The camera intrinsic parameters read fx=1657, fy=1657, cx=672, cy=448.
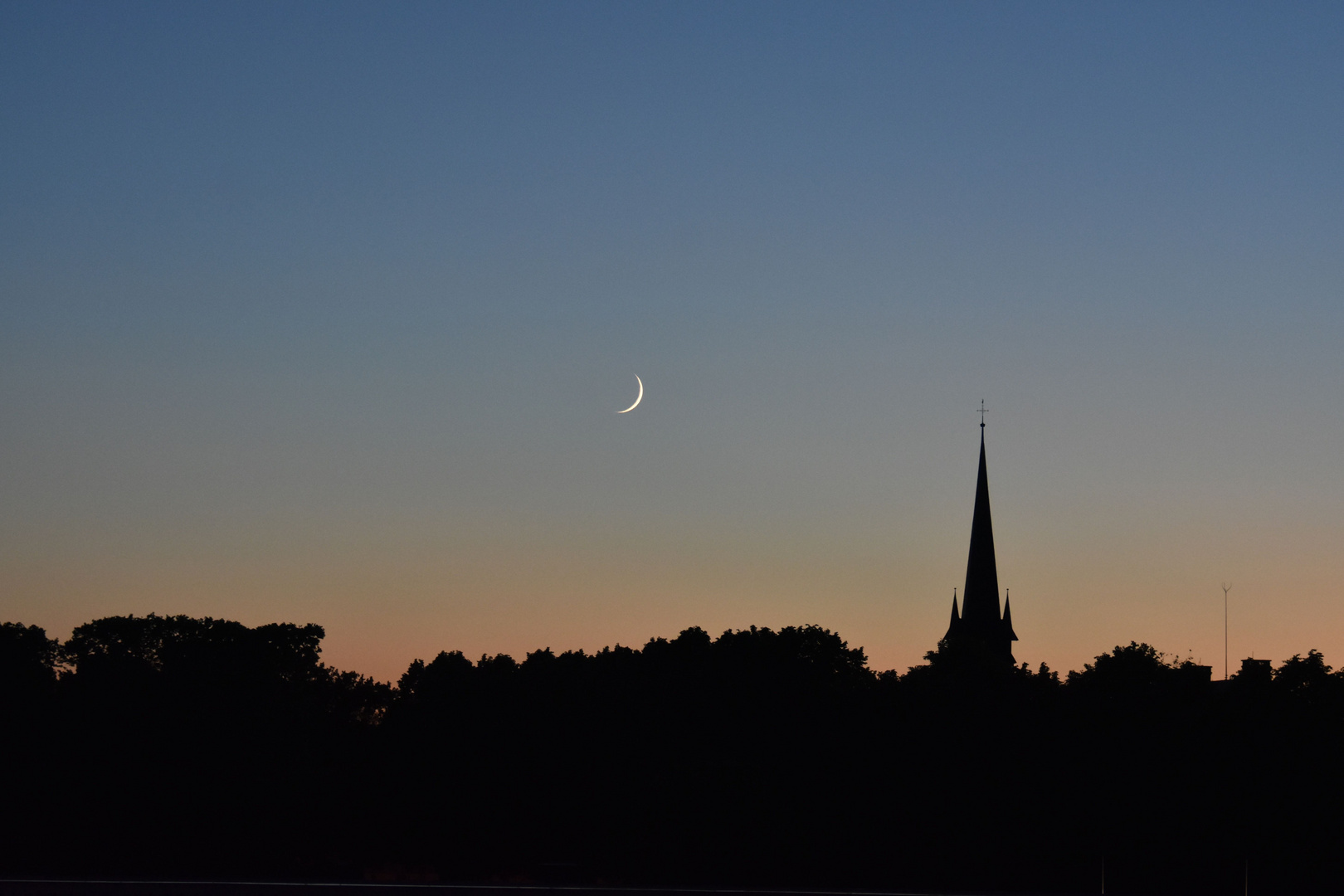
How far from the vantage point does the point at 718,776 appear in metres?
68.9

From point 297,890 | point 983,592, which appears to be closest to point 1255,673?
point 297,890

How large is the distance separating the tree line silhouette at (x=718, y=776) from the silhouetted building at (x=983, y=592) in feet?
191

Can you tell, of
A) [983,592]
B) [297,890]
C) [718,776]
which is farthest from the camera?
[983,592]

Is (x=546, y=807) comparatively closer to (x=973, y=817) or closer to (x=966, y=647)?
(x=973, y=817)

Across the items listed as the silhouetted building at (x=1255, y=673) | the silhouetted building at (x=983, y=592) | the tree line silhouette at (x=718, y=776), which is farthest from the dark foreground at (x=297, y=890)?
the silhouetted building at (x=983, y=592)

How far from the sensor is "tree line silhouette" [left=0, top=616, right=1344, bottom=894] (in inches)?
2397

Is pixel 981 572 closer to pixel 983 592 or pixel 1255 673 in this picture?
pixel 983 592

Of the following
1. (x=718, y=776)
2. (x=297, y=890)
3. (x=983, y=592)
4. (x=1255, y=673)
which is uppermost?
(x=983, y=592)

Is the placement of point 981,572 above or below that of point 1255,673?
above

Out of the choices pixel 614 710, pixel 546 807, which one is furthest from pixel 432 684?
pixel 546 807

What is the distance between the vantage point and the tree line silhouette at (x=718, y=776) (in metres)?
60.9

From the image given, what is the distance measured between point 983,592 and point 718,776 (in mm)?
82004

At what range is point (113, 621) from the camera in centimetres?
10200

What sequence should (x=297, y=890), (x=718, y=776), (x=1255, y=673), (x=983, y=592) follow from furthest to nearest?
(x=983, y=592) → (x=1255, y=673) → (x=718, y=776) → (x=297, y=890)
